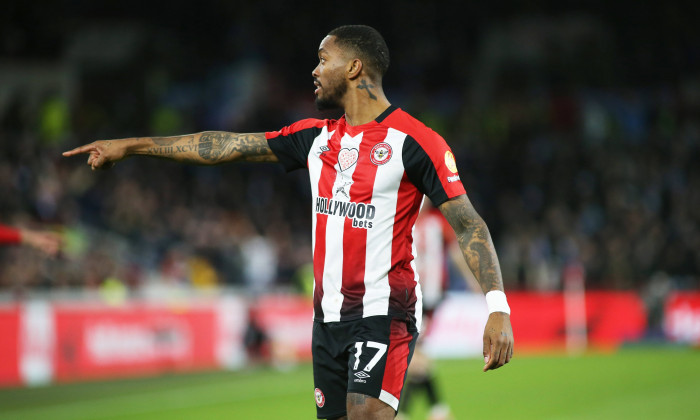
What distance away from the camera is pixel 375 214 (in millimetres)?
4551

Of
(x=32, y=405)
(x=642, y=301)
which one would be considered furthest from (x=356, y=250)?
(x=642, y=301)

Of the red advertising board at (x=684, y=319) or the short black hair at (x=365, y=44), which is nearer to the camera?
the short black hair at (x=365, y=44)

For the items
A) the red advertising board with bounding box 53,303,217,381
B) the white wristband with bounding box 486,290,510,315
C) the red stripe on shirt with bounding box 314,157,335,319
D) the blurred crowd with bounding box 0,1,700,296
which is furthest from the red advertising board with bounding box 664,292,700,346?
the white wristband with bounding box 486,290,510,315

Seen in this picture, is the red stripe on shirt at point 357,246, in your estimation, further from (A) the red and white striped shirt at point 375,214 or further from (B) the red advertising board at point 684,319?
(B) the red advertising board at point 684,319

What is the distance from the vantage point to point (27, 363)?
13008 mm

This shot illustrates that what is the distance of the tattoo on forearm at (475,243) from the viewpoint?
4.31 metres

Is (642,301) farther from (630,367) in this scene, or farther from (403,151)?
(403,151)

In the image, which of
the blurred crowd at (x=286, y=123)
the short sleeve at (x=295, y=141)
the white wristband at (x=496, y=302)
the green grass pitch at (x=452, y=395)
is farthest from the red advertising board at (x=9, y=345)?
the white wristband at (x=496, y=302)

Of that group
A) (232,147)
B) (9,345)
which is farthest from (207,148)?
(9,345)

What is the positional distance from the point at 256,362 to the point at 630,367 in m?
6.20

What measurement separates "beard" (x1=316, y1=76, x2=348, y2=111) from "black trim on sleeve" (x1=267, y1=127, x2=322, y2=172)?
0.57 ft

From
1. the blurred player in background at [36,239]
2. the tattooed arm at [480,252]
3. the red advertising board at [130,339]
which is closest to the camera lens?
the tattooed arm at [480,252]

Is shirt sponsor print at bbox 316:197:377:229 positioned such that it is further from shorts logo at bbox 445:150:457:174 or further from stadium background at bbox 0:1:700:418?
stadium background at bbox 0:1:700:418

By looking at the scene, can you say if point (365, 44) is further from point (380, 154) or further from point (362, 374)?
point (362, 374)
